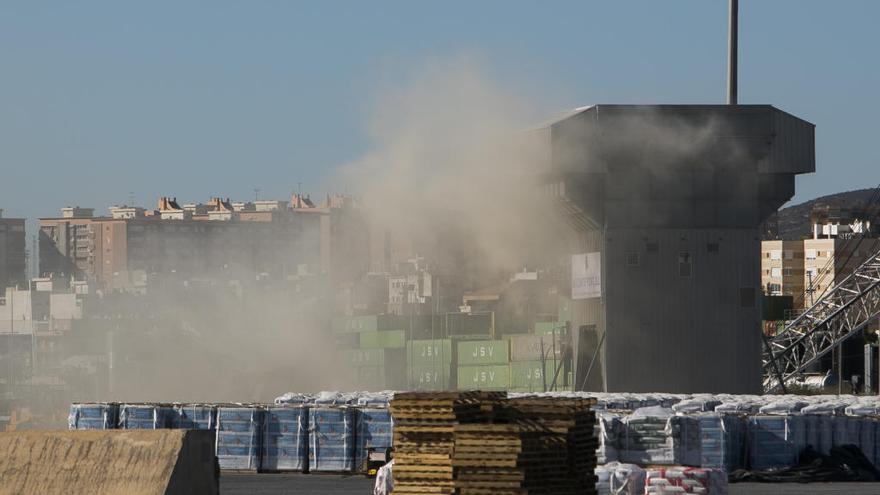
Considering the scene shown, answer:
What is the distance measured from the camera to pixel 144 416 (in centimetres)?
4803

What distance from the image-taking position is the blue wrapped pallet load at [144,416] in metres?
47.7

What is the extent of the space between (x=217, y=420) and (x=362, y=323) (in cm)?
7157

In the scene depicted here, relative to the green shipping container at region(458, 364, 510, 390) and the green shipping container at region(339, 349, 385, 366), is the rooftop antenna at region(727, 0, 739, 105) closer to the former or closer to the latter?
the green shipping container at region(458, 364, 510, 390)

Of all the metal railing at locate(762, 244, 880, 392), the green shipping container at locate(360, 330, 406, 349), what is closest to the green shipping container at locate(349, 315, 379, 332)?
the green shipping container at locate(360, 330, 406, 349)

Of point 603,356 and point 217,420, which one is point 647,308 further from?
point 217,420

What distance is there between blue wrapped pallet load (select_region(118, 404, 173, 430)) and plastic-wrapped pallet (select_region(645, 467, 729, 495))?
62.6 ft

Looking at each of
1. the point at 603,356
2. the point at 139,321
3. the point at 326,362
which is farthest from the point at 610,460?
the point at 139,321

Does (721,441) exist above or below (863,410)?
below

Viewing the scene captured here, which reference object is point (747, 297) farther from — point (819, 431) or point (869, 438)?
point (819, 431)

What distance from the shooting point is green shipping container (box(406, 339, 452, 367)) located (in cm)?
10156

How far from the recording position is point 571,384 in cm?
6594

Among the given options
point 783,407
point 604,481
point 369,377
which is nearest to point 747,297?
point 783,407

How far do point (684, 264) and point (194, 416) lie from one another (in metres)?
22.7

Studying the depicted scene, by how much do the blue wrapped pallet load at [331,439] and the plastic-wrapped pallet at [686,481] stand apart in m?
14.7
